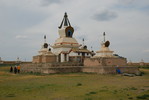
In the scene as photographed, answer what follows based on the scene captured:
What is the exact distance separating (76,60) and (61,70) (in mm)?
6084

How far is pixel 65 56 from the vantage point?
110ft

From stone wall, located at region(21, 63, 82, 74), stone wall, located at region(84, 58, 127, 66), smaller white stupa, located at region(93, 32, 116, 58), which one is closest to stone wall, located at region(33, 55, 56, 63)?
stone wall, located at region(21, 63, 82, 74)

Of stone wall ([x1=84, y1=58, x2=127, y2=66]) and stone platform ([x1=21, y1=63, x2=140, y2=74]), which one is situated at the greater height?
stone wall ([x1=84, y1=58, x2=127, y2=66])

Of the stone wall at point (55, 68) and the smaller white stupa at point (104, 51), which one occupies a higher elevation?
the smaller white stupa at point (104, 51)

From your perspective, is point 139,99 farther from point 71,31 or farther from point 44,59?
point 71,31

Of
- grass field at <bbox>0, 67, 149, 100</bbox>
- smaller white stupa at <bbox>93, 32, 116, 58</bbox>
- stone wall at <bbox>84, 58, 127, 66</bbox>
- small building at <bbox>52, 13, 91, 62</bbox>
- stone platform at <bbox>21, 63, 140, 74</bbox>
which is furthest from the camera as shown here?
small building at <bbox>52, 13, 91, 62</bbox>

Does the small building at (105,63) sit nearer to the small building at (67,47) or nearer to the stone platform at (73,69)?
the stone platform at (73,69)

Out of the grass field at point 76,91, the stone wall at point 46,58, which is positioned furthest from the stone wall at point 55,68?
the grass field at point 76,91

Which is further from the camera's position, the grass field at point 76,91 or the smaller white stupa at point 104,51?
the smaller white stupa at point 104,51

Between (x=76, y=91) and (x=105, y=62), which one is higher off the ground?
(x=105, y=62)

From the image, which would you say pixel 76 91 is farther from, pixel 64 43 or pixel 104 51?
pixel 64 43

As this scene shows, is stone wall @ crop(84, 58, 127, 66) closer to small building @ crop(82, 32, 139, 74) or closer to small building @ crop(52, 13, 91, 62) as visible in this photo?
small building @ crop(82, 32, 139, 74)

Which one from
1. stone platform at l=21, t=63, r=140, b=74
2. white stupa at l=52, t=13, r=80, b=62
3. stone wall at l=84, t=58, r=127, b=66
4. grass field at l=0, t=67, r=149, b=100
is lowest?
grass field at l=0, t=67, r=149, b=100

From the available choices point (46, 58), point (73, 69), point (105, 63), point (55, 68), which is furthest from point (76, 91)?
point (46, 58)
